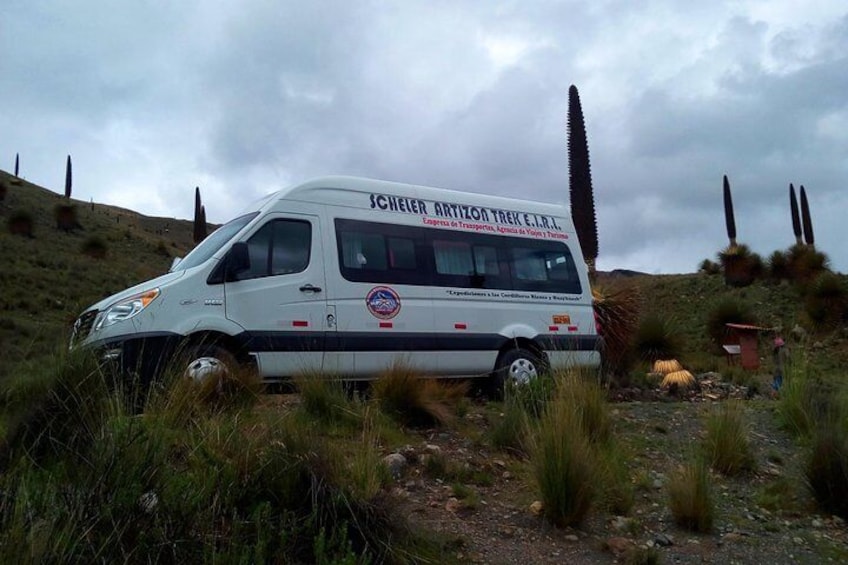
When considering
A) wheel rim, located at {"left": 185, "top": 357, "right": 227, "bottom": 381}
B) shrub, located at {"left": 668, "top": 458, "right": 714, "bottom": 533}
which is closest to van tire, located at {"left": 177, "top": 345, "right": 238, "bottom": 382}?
wheel rim, located at {"left": 185, "top": 357, "right": 227, "bottom": 381}

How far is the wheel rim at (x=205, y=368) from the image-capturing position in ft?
21.0

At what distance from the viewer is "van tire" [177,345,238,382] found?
6.46 meters

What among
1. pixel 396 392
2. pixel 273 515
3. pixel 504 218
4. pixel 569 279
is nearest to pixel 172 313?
pixel 396 392

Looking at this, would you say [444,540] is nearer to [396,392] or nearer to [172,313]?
[396,392]

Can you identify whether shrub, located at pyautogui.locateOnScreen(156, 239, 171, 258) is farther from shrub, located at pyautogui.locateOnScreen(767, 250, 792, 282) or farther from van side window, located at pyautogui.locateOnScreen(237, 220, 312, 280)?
van side window, located at pyautogui.locateOnScreen(237, 220, 312, 280)

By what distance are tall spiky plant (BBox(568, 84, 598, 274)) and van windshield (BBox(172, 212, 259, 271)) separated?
1060 cm

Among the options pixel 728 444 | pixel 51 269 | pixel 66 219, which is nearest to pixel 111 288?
pixel 51 269

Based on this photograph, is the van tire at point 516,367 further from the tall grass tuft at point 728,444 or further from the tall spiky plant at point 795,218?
the tall spiky plant at point 795,218

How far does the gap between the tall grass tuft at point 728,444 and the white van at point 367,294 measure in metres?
1.78

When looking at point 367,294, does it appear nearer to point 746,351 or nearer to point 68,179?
point 746,351

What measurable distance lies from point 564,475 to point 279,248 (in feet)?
13.8

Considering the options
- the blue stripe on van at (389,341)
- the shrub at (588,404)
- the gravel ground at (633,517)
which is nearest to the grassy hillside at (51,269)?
the blue stripe on van at (389,341)

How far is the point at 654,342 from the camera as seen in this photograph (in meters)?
16.3

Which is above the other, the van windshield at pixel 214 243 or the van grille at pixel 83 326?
the van windshield at pixel 214 243
